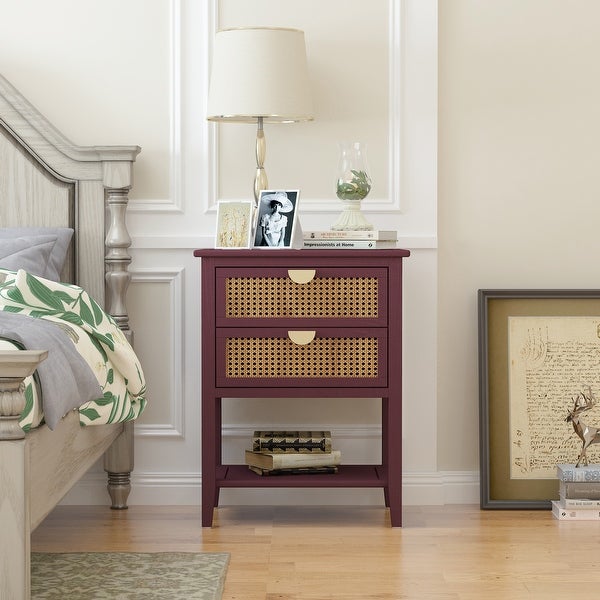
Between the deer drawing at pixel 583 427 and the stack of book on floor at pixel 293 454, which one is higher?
the deer drawing at pixel 583 427

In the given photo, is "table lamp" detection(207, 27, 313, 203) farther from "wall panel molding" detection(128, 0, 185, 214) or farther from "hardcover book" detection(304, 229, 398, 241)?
"hardcover book" detection(304, 229, 398, 241)

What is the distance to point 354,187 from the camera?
2990mm

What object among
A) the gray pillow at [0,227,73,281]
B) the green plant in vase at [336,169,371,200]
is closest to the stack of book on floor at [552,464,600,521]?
the green plant in vase at [336,169,371,200]

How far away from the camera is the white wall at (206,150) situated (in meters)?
3.21

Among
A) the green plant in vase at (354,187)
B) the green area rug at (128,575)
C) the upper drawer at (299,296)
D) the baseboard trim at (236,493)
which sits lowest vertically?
the green area rug at (128,575)

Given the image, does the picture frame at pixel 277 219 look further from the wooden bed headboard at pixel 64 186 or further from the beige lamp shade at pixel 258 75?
the wooden bed headboard at pixel 64 186

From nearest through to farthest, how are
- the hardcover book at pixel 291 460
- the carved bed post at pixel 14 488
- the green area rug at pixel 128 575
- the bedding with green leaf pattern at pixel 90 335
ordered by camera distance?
the carved bed post at pixel 14 488 < the green area rug at pixel 128 575 < the bedding with green leaf pattern at pixel 90 335 < the hardcover book at pixel 291 460

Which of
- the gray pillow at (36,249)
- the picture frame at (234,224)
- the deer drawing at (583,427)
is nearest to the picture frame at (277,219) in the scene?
the picture frame at (234,224)

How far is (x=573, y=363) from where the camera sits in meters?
3.22

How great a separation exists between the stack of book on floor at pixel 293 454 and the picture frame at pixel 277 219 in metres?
0.60

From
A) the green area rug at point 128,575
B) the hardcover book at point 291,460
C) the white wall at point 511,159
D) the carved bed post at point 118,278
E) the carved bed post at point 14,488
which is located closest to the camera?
the carved bed post at point 14,488

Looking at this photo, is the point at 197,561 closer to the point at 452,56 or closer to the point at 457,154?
the point at 457,154

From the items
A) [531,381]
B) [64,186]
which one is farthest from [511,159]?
[64,186]

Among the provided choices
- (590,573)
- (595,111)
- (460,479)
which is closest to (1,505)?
(590,573)
